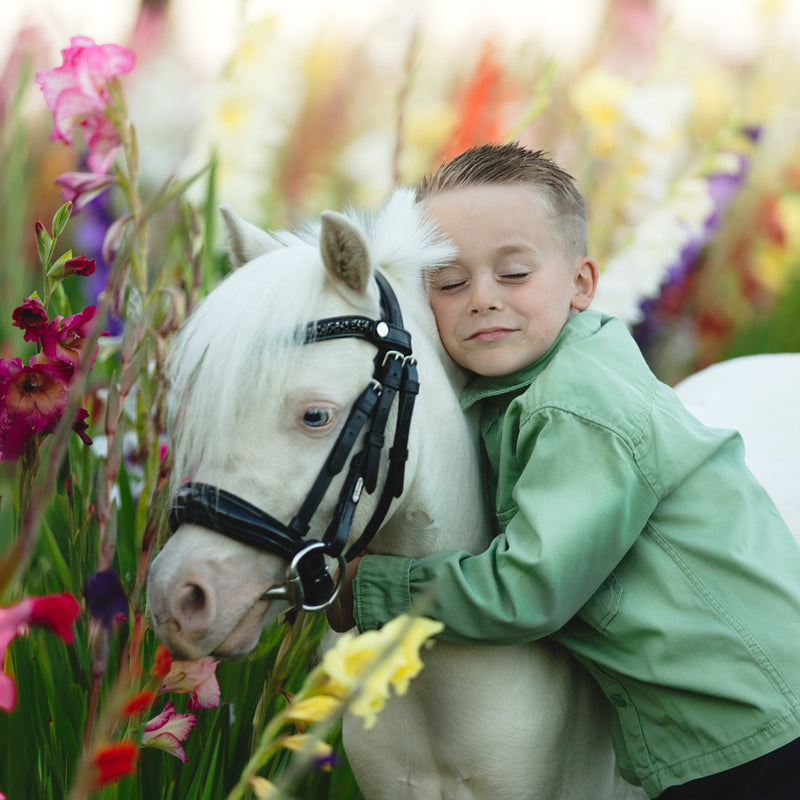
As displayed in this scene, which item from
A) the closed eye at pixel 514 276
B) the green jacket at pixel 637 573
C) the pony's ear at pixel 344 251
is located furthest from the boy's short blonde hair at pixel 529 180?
the pony's ear at pixel 344 251

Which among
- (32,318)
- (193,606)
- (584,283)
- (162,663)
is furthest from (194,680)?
(584,283)

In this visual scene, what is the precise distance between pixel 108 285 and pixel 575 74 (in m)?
5.41

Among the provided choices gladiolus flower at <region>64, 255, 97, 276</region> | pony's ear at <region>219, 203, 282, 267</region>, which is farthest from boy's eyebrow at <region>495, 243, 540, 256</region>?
gladiolus flower at <region>64, 255, 97, 276</region>

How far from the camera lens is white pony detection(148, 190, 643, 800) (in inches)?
53.1

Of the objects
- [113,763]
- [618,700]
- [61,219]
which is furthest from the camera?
[618,700]

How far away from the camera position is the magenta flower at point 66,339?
152cm

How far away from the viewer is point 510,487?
5.39 feet

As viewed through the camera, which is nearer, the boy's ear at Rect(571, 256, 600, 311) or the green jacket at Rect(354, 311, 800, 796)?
the green jacket at Rect(354, 311, 800, 796)

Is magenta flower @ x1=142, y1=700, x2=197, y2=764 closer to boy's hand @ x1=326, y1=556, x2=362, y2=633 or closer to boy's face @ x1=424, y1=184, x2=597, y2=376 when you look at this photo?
boy's hand @ x1=326, y1=556, x2=362, y2=633

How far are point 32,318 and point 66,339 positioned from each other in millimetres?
63

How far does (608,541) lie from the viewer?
1483 mm

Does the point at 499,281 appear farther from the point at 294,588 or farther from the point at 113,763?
the point at 113,763

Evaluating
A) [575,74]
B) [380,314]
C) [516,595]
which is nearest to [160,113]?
[575,74]

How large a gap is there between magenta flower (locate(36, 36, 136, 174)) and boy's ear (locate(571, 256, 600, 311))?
0.92 m
